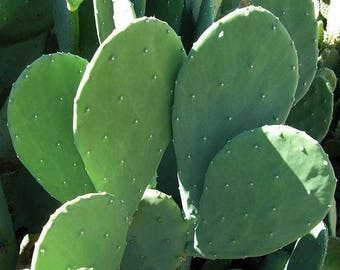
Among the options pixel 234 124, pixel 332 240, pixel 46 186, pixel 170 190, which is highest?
pixel 234 124

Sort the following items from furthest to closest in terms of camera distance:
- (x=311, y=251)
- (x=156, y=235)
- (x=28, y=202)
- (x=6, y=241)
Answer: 1. (x=28, y=202)
2. (x=6, y=241)
3. (x=311, y=251)
4. (x=156, y=235)

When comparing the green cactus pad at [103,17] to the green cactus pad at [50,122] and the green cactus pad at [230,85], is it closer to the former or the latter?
the green cactus pad at [50,122]

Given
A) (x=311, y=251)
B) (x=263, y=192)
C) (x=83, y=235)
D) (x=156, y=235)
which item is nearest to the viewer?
(x=83, y=235)

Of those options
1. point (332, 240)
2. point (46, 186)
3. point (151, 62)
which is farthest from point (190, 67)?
point (332, 240)

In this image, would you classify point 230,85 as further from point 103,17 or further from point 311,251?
point 311,251

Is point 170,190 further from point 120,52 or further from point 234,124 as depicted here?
point 120,52

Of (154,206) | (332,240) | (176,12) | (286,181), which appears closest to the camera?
(286,181)

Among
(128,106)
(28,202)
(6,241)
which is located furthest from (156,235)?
(28,202)

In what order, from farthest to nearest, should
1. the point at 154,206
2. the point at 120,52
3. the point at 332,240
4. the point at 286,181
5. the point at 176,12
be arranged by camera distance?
the point at 332,240, the point at 176,12, the point at 154,206, the point at 286,181, the point at 120,52

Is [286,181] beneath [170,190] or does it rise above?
above
